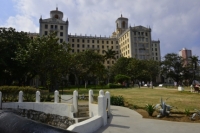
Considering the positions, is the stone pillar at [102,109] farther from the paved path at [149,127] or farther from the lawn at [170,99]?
the lawn at [170,99]

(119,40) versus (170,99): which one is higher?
(119,40)

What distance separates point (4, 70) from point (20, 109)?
50.2 ft

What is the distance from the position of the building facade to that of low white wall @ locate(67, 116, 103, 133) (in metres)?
63.0

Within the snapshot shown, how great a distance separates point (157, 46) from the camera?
91.9 metres

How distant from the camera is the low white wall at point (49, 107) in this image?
13748 millimetres

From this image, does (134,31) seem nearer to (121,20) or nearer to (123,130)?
(121,20)

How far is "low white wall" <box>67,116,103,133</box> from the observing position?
20.1 ft

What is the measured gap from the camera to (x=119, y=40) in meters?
88.2

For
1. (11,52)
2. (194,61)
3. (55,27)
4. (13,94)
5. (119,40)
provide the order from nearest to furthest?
(13,94)
(11,52)
(194,61)
(55,27)
(119,40)

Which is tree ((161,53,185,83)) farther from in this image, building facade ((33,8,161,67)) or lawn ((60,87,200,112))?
lawn ((60,87,200,112))

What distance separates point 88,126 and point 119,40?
83385 mm

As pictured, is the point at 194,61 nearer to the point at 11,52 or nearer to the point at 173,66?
the point at 173,66

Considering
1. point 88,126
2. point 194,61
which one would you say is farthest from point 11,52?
point 194,61

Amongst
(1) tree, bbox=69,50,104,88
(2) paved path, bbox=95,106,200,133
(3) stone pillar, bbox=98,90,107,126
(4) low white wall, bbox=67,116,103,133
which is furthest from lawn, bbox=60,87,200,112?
(1) tree, bbox=69,50,104,88
